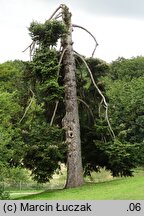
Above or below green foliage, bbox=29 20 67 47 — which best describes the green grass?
below

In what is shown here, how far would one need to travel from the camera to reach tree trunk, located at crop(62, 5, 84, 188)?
25969 mm

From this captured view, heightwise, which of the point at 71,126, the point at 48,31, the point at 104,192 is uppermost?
the point at 48,31

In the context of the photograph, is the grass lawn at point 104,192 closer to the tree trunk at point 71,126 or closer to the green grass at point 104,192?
the green grass at point 104,192

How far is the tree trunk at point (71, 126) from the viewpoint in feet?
85.2

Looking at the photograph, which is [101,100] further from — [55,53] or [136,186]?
[136,186]

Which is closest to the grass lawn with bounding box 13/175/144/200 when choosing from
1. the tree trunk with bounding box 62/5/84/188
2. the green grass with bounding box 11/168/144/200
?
the green grass with bounding box 11/168/144/200

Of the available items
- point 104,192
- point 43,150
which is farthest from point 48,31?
point 104,192

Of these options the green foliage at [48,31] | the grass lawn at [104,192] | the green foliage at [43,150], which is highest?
the green foliage at [48,31]

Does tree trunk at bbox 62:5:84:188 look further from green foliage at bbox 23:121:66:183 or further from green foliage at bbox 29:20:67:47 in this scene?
green foliage at bbox 29:20:67:47

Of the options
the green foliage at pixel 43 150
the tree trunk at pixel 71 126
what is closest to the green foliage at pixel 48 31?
the tree trunk at pixel 71 126

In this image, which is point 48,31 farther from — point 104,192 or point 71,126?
point 104,192

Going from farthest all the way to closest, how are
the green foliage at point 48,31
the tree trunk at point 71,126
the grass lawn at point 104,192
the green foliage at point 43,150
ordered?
the tree trunk at point 71,126
the green foliage at point 48,31
the green foliage at point 43,150
the grass lawn at point 104,192

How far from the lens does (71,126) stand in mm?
26062

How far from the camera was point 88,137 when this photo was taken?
28.5 m
